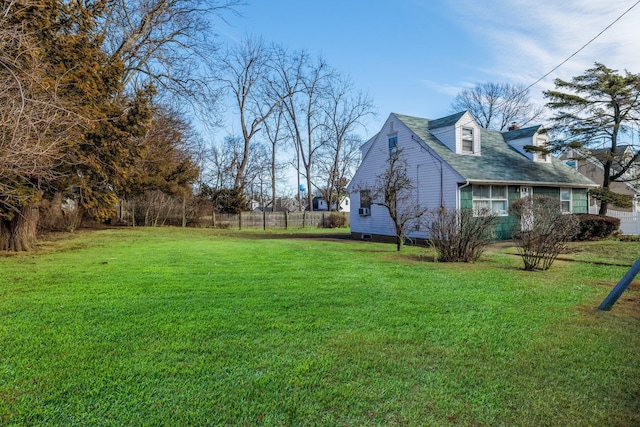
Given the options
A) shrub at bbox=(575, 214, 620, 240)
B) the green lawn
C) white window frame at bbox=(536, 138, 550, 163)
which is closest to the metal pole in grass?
the green lawn

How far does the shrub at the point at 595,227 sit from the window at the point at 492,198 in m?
2.94

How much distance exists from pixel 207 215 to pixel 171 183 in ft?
18.7

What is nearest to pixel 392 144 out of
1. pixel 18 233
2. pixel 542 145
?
pixel 542 145

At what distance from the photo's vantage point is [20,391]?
9.45 ft

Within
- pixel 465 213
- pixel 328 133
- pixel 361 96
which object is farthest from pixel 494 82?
pixel 465 213

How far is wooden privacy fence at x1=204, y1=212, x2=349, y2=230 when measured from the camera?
2888 centimetres

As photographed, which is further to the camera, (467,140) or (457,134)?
(467,140)

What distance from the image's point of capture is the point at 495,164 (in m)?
17.7

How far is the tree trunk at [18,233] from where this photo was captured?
12.1m

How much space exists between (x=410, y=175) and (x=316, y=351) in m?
14.7

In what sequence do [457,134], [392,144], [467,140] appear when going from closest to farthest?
[457,134] < [467,140] < [392,144]

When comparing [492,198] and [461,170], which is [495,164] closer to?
[492,198]

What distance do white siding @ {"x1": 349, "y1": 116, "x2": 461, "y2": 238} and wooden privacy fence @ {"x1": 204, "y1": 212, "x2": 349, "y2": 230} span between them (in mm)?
10746

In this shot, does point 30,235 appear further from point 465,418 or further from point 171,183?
point 465,418
